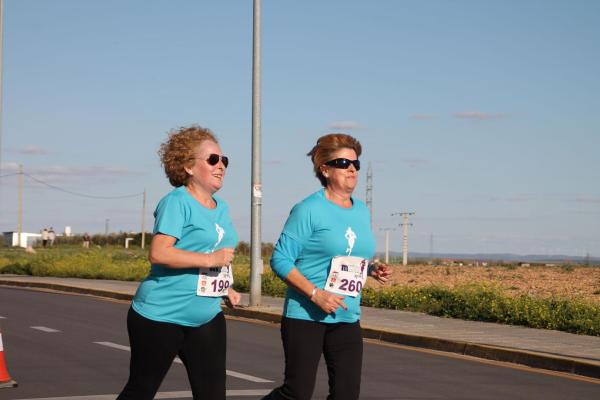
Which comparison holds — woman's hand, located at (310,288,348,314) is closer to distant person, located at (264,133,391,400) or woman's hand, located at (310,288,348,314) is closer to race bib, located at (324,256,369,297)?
distant person, located at (264,133,391,400)

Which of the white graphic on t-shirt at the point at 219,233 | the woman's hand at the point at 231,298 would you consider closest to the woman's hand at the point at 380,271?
the woman's hand at the point at 231,298

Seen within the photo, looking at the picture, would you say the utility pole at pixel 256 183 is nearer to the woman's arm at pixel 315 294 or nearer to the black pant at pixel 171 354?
the woman's arm at pixel 315 294

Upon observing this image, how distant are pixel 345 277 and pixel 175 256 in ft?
3.23

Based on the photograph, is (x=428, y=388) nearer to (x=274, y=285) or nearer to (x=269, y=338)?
(x=269, y=338)

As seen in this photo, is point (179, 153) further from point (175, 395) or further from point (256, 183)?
point (256, 183)

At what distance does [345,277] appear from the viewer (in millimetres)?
6340

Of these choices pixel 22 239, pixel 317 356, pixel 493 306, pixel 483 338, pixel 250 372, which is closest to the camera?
pixel 317 356

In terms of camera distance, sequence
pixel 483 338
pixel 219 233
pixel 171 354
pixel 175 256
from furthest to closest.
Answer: pixel 483 338
pixel 219 233
pixel 171 354
pixel 175 256

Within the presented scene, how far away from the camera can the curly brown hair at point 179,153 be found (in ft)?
20.5

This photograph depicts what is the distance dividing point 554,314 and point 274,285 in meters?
9.14

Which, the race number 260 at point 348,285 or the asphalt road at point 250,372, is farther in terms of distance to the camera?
the asphalt road at point 250,372

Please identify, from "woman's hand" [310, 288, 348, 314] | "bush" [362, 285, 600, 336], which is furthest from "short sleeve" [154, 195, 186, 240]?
"bush" [362, 285, 600, 336]

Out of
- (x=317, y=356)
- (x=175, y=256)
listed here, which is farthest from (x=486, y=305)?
(x=175, y=256)

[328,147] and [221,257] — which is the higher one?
[328,147]
